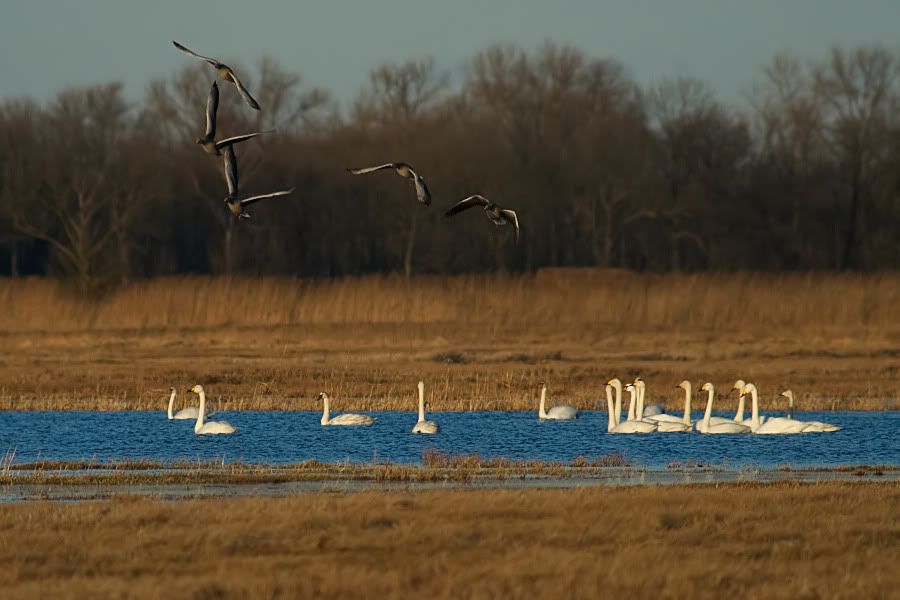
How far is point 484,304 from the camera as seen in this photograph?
143ft

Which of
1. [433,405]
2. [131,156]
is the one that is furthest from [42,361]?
[131,156]

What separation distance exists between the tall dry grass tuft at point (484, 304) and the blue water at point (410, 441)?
50.9 ft

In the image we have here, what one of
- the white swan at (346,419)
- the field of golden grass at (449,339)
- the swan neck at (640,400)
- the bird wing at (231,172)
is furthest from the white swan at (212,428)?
the bird wing at (231,172)

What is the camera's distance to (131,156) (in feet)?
220

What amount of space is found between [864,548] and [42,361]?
2780 cm

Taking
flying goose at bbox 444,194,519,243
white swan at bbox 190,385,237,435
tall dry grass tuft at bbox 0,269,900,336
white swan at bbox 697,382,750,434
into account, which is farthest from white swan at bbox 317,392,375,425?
tall dry grass tuft at bbox 0,269,900,336

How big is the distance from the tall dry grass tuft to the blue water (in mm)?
15529

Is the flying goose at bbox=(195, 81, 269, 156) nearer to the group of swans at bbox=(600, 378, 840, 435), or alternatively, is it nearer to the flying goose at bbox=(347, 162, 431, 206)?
the flying goose at bbox=(347, 162, 431, 206)

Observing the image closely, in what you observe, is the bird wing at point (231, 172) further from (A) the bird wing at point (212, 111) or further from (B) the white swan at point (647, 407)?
(B) the white swan at point (647, 407)

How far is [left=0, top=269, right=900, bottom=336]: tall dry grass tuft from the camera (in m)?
42.5

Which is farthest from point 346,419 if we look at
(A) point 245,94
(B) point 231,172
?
(A) point 245,94

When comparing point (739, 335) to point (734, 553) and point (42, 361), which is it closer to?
point (42, 361)

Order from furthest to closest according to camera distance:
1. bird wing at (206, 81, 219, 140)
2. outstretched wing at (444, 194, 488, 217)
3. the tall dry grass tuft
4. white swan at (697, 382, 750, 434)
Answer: the tall dry grass tuft → white swan at (697, 382, 750, 434) → outstretched wing at (444, 194, 488, 217) → bird wing at (206, 81, 219, 140)

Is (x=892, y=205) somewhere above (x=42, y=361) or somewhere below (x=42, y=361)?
above
